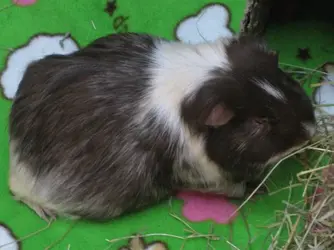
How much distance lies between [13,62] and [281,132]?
991 millimetres

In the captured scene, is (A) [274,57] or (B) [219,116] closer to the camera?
(B) [219,116]

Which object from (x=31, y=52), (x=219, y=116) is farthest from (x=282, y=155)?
(x=31, y=52)

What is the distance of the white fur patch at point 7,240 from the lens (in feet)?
6.29

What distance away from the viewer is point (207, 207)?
1966 millimetres

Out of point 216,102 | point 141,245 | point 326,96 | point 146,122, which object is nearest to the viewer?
point 216,102

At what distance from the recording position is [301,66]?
222 centimetres

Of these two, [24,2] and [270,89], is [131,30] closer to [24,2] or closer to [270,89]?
Answer: [24,2]

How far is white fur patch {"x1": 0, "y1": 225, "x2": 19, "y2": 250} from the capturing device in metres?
1.92

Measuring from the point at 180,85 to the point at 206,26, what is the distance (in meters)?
0.65

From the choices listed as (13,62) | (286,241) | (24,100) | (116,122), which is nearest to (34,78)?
(24,100)

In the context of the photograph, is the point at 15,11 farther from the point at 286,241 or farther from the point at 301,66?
the point at 286,241

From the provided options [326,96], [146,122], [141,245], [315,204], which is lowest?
[141,245]

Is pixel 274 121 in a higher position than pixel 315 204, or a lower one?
higher

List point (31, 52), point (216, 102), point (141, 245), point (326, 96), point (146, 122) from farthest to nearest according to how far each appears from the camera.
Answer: point (31, 52)
point (326, 96)
point (141, 245)
point (146, 122)
point (216, 102)
